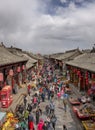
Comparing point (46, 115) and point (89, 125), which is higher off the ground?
point (46, 115)

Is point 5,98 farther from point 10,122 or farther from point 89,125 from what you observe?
point 89,125

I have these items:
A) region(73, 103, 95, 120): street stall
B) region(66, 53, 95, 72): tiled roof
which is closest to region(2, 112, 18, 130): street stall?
region(73, 103, 95, 120): street stall

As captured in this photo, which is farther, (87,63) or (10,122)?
(87,63)

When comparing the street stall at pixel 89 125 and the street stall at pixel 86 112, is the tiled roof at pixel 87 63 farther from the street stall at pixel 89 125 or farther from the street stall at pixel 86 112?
the street stall at pixel 89 125

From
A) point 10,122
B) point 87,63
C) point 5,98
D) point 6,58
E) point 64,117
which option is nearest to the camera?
point 10,122

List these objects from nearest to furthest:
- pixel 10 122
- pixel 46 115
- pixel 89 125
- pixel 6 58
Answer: pixel 89 125 → pixel 10 122 → pixel 46 115 → pixel 6 58

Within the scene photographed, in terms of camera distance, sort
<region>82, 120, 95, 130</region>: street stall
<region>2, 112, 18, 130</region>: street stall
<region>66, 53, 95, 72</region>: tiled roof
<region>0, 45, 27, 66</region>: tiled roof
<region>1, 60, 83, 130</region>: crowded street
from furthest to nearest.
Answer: <region>66, 53, 95, 72</region>: tiled roof → <region>0, 45, 27, 66</region>: tiled roof → <region>1, 60, 83, 130</region>: crowded street → <region>2, 112, 18, 130</region>: street stall → <region>82, 120, 95, 130</region>: street stall

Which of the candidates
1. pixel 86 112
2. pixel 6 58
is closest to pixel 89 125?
pixel 86 112

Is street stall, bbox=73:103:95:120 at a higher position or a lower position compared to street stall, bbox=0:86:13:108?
lower

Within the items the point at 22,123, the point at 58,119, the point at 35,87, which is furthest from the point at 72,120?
the point at 35,87

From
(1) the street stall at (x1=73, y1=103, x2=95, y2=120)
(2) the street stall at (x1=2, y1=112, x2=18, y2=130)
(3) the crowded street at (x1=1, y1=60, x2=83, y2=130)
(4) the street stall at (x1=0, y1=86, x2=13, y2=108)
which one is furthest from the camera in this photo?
(4) the street stall at (x1=0, y1=86, x2=13, y2=108)

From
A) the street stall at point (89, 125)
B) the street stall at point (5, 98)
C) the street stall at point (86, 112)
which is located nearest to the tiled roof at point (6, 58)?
the street stall at point (5, 98)

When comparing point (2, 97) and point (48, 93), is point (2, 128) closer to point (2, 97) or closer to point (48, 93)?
point (2, 97)

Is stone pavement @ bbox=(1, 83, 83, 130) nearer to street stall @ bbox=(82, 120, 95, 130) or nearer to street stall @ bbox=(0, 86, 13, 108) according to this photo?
street stall @ bbox=(0, 86, 13, 108)
